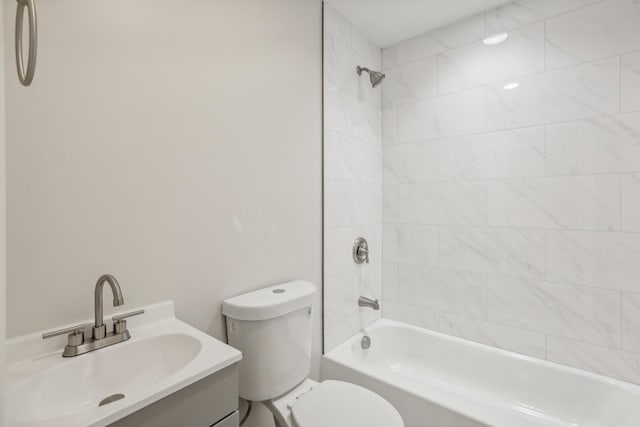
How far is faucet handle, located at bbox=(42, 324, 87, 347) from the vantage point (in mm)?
888

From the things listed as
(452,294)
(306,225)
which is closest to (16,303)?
(306,225)

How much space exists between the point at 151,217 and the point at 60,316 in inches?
15.3

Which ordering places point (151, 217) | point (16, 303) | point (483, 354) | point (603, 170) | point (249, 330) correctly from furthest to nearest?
1. point (483, 354)
2. point (603, 170)
3. point (249, 330)
4. point (151, 217)
5. point (16, 303)

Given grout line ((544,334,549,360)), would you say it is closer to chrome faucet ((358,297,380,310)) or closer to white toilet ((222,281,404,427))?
chrome faucet ((358,297,380,310))

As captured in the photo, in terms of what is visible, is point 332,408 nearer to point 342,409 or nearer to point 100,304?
point 342,409

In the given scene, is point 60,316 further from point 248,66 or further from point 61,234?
point 248,66

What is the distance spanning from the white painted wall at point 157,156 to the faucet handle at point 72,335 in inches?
1.3

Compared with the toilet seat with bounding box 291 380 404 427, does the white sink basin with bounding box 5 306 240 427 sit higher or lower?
higher

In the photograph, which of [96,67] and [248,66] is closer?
[96,67]

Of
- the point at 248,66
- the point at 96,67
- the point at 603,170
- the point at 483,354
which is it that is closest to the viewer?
the point at 96,67

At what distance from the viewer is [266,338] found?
1272mm

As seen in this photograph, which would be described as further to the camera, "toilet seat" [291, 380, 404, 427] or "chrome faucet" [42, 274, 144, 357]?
"toilet seat" [291, 380, 404, 427]

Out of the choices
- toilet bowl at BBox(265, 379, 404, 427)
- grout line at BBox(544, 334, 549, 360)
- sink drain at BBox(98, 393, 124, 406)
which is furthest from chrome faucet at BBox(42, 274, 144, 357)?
grout line at BBox(544, 334, 549, 360)

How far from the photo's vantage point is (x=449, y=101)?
204 cm
